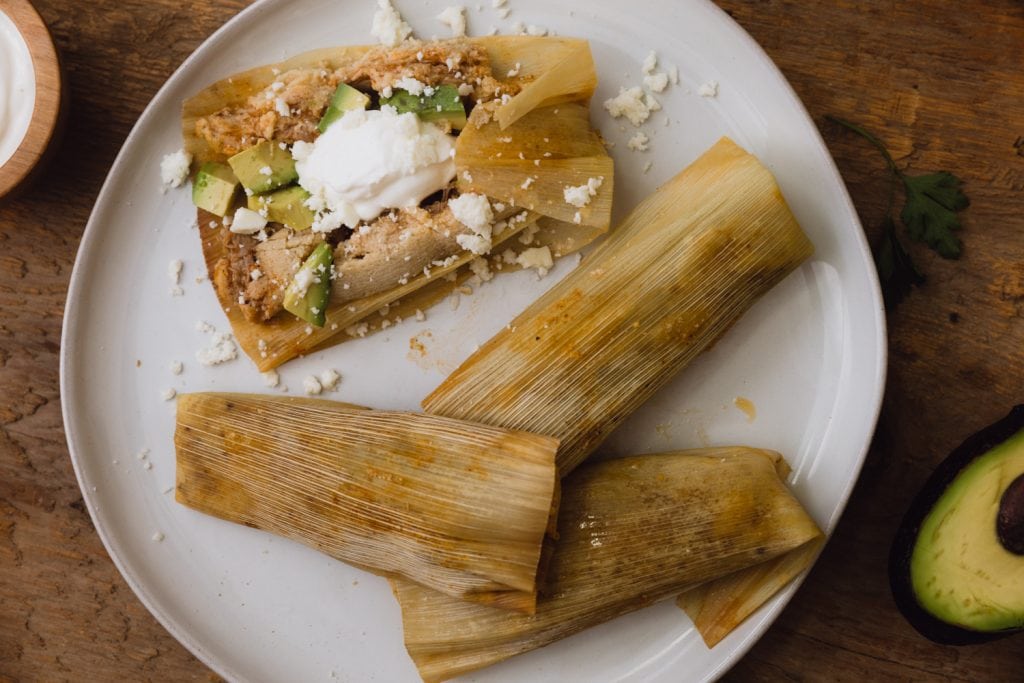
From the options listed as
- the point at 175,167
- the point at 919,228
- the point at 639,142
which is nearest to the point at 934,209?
the point at 919,228

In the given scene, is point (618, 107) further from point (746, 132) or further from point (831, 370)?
point (831, 370)

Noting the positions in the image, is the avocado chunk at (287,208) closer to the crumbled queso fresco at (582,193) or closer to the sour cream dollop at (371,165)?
the sour cream dollop at (371,165)

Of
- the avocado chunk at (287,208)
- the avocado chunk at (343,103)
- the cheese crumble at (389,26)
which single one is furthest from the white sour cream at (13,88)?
the cheese crumble at (389,26)

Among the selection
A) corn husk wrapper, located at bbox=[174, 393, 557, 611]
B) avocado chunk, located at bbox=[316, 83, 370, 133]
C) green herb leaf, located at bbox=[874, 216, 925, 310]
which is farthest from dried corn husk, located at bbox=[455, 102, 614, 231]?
green herb leaf, located at bbox=[874, 216, 925, 310]

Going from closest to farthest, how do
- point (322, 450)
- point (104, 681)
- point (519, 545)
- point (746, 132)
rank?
point (519, 545)
point (322, 450)
point (746, 132)
point (104, 681)

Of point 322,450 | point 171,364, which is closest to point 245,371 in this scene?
point 171,364

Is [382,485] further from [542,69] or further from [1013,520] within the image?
[1013,520]

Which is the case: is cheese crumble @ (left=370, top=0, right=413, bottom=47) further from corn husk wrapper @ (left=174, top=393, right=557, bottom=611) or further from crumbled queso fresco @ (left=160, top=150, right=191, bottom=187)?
corn husk wrapper @ (left=174, top=393, right=557, bottom=611)
